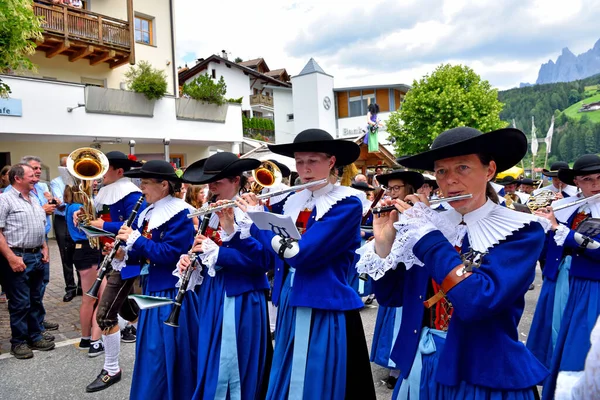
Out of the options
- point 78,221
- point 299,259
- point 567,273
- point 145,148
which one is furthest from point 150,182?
point 145,148

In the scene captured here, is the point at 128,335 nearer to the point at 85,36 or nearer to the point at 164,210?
the point at 164,210

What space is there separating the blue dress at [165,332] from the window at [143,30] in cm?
1792

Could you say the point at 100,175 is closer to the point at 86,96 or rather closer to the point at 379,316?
the point at 379,316

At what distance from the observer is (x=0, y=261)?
5.38 metres

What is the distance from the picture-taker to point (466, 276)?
191cm

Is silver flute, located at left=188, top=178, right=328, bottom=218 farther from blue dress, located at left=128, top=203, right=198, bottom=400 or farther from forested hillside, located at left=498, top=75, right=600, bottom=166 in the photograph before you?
forested hillside, located at left=498, top=75, right=600, bottom=166

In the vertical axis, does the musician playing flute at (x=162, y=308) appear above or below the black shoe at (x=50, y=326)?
above

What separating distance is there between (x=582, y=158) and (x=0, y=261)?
21.2 ft

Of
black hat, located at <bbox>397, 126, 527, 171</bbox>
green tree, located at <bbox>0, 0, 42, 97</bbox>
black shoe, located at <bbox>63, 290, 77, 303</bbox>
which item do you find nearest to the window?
green tree, located at <bbox>0, 0, 42, 97</bbox>

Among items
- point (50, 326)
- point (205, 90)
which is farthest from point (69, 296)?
point (205, 90)

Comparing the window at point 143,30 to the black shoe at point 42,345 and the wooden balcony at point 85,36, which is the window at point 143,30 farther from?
the black shoe at point 42,345

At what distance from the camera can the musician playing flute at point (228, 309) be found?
336cm

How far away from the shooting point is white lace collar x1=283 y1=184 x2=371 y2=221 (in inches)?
120

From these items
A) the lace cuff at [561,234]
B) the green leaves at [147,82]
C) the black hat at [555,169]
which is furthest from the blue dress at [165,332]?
the green leaves at [147,82]
